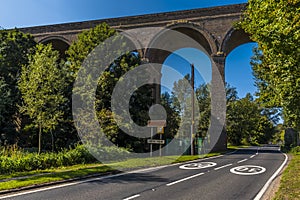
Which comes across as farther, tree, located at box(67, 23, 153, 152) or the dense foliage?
tree, located at box(67, 23, 153, 152)

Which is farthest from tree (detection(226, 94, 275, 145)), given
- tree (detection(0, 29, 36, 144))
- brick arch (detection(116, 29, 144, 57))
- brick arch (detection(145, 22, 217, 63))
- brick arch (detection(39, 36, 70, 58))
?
tree (detection(0, 29, 36, 144))

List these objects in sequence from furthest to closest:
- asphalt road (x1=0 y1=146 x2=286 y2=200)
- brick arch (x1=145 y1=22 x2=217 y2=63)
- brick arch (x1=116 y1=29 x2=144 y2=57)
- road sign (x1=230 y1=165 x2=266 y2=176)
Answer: brick arch (x1=116 y1=29 x2=144 y2=57), brick arch (x1=145 y1=22 x2=217 y2=63), road sign (x1=230 y1=165 x2=266 y2=176), asphalt road (x1=0 y1=146 x2=286 y2=200)

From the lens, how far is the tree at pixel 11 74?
888 inches

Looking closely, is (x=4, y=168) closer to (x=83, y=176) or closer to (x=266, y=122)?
(x=83, y=176)

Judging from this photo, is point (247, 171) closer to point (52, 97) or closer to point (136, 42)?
point (52, 97)

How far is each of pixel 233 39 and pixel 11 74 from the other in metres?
23.2

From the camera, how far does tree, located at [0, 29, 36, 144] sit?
2256cm

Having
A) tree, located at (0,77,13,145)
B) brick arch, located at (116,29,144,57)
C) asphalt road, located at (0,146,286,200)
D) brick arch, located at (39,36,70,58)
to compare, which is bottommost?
asphalt road, located at (0,146,286,200)

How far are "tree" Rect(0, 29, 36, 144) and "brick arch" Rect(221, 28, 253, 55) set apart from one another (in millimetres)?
19927

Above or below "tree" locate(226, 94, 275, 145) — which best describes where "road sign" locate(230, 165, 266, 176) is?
below

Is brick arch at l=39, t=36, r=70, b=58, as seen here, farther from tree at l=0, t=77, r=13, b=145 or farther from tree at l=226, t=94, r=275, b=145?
tree at l=226, t=94, r=275, b=145

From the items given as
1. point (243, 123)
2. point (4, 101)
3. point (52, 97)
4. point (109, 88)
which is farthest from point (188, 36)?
point (243, 123)

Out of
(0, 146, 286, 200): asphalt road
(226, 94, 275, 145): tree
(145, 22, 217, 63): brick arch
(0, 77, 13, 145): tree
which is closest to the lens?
(0, 146, 286, 200): asphalt road

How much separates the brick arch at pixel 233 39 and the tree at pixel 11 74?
65.4 feet
